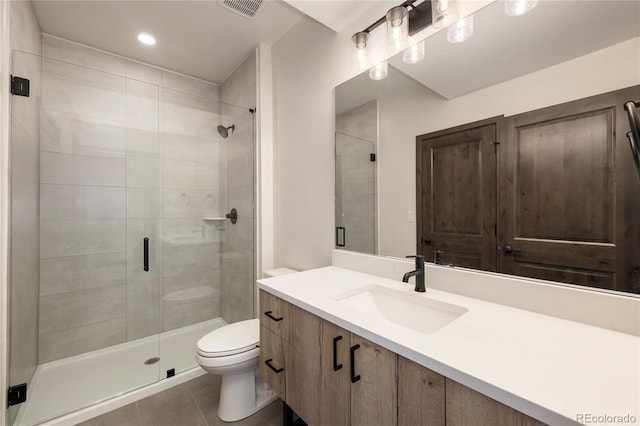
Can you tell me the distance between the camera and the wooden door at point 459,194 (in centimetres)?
102

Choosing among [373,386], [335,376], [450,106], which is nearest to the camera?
[373,386]

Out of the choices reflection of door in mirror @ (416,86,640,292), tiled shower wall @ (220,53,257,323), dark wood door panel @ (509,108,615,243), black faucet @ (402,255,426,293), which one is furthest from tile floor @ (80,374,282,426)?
dark wood door panel @ (509,108,615,243)

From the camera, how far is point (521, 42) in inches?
37.3

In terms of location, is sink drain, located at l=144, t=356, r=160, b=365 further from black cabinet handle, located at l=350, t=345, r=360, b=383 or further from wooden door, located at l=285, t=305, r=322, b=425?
black cabinet handle, located at l=350, t=345, r=360, b=383

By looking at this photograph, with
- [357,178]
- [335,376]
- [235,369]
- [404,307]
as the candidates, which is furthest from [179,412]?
[357,178]

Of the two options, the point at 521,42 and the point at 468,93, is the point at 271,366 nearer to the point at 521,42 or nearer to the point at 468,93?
the point at 468,93

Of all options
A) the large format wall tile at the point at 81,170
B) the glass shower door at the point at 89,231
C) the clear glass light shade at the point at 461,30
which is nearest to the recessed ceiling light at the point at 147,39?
the glass shower door at the point at 89,231

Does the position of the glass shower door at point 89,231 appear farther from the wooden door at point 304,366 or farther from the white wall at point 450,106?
the white wall at point 450,106

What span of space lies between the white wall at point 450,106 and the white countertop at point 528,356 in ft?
1.70

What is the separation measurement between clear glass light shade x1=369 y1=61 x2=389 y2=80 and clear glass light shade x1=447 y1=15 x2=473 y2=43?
Result: 33 centimetres

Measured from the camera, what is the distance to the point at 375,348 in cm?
78

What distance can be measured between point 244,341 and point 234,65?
242cm

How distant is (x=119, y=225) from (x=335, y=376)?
2272 millimetres

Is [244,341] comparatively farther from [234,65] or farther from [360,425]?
[234,65]
